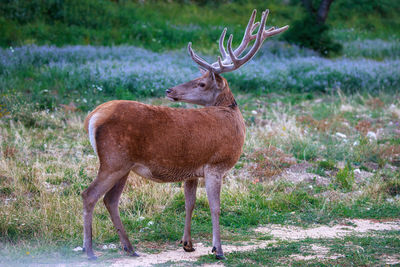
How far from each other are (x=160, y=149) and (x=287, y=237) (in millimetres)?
2139

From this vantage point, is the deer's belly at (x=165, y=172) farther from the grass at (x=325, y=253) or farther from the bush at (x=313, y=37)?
the bush at (x=313, y=37)

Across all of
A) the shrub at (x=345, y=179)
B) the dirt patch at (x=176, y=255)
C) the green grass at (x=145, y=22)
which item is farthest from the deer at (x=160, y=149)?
the green grass at (x=145, y=22)

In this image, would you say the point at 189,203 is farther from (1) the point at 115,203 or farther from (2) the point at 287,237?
(2) the point at 287,237

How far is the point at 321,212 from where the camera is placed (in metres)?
7.31

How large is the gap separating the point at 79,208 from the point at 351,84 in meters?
10.9

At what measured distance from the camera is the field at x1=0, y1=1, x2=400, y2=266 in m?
5.88

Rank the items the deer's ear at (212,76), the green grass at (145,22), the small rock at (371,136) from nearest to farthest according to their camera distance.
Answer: the deer's ear at (212,76) < the small rock at (371,136) < the green grass at (145,22)

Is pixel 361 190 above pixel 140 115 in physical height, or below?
below

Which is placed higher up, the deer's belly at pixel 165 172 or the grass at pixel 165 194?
the deer's belly at pixel 165 172

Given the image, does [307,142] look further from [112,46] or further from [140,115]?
[112,46]

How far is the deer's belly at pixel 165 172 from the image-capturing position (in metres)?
5.40

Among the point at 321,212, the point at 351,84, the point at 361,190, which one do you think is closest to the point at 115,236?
the point at 321,212

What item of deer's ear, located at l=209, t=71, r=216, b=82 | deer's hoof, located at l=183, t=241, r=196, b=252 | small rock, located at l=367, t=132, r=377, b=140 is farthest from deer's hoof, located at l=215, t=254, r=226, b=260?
small rock, located at l=367, t=132, r=377, b=140

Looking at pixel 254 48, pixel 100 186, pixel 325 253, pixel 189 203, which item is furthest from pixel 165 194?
pixel 325 253
